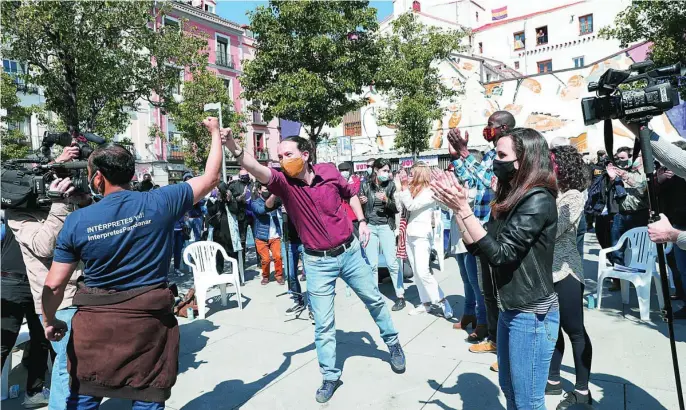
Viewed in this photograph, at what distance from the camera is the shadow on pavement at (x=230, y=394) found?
3.53m

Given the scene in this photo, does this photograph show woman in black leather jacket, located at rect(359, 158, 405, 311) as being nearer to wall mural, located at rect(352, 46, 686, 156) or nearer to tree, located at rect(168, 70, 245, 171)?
wall mural, located at rect(352, 46, 686, 156)

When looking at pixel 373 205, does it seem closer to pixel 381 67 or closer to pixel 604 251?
pixel 604 251

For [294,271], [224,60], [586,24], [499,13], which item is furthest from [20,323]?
[499,13]

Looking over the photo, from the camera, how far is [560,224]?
3158mm

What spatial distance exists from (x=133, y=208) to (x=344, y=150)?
12.1m

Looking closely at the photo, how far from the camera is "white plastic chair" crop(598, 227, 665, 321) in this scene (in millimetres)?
5012

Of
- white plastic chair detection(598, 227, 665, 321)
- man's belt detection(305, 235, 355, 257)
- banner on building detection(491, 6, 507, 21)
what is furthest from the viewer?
banner on building detection(491, 6, 507, 21)

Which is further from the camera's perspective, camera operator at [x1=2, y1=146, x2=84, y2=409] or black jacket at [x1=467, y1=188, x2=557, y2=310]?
camera operator at [x1=2, y1=146, x2=84, y2=409]

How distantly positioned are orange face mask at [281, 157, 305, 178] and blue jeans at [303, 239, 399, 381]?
709 millimetres

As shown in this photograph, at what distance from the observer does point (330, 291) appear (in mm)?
3740

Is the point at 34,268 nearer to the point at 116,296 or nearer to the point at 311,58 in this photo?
the point at 116,296

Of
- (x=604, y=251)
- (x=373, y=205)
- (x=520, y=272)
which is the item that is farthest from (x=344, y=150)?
(x=520, y=272)

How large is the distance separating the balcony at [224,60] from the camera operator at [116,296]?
38200 millimetres

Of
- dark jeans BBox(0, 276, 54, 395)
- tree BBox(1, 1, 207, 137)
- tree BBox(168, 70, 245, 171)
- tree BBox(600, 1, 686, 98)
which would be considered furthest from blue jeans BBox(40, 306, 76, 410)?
tree BBox(168, 70, 245, 171)
